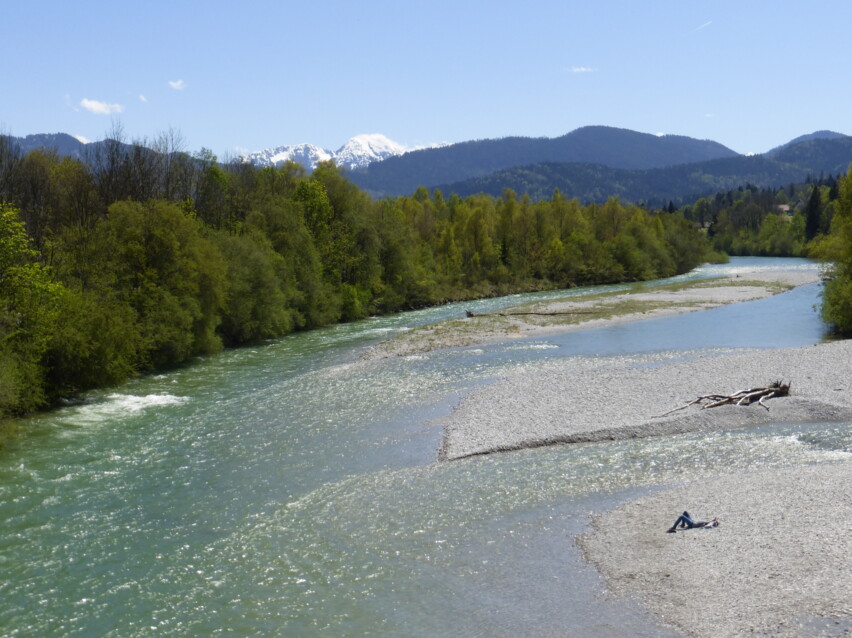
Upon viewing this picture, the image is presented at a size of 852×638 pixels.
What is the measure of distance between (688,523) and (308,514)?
32.1 feet

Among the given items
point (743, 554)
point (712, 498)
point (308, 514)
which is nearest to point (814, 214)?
point (712, 498)

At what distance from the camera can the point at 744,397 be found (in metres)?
27.6

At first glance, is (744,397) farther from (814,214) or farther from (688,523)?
(814,214)

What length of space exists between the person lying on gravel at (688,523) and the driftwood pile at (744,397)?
10.7 m

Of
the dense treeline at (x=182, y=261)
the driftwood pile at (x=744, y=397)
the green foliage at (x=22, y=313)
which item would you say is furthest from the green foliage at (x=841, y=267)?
the green foliage at (x=22, y=313)

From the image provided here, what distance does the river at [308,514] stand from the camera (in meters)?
14.0

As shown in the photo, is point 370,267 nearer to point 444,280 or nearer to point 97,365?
point 444,280

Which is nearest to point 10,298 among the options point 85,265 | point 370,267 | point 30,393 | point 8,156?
point 30,393

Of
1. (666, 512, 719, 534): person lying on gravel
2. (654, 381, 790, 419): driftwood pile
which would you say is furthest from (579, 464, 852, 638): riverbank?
(654, 381, 790, 419): driftwood pile

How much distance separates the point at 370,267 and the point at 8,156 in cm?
3284

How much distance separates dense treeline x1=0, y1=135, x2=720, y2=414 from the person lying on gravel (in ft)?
76.6

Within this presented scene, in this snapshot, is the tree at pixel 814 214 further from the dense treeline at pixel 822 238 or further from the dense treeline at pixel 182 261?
the dense treeline at pixel 182 261

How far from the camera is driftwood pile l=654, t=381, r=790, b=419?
27391 millimetres

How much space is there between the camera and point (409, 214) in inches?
4080
